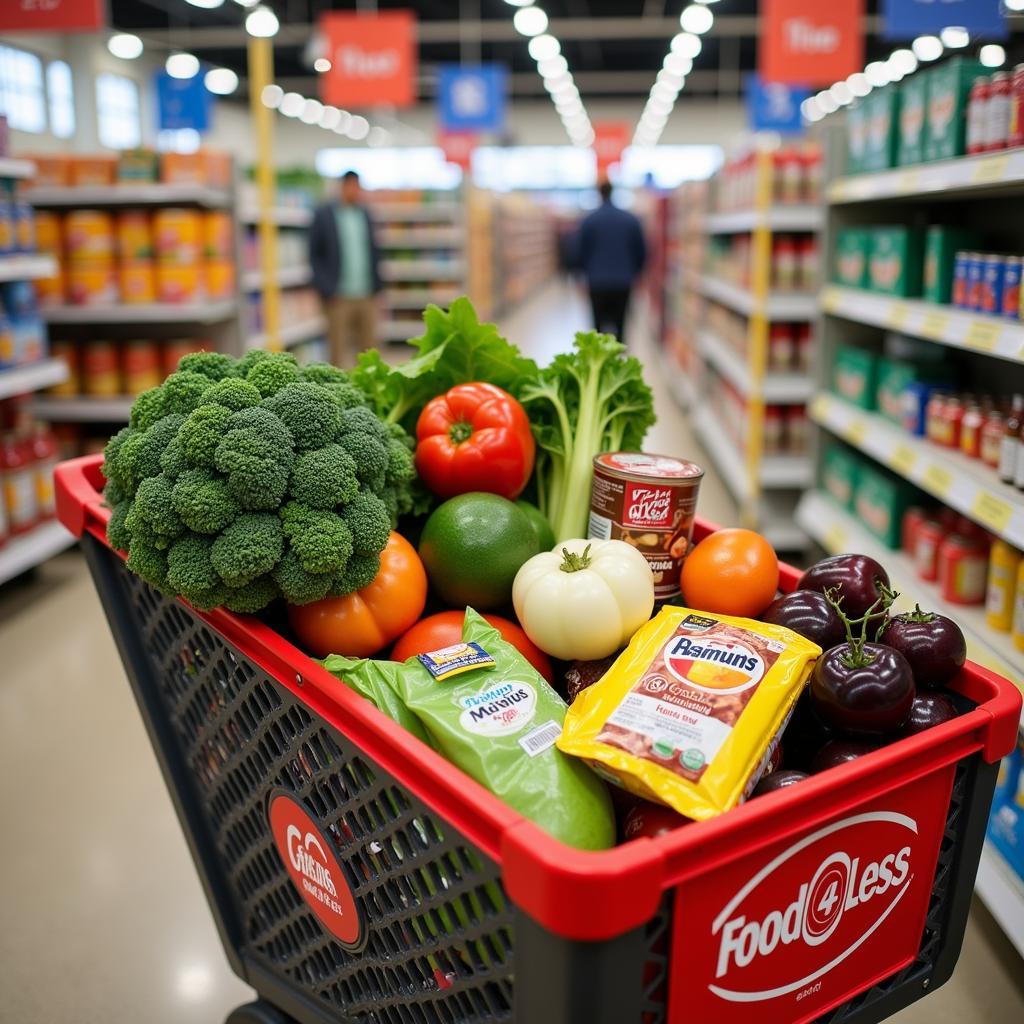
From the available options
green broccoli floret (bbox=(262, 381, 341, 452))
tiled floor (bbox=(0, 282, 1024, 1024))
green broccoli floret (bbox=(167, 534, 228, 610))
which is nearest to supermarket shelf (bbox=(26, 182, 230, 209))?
tiled floor (bbox=(0, 282, 1024, 1024))

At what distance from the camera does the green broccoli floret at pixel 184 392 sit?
1.19m

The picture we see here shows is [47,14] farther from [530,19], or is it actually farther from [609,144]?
[609,144]

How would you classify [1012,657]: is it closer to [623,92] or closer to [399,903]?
[399,903]

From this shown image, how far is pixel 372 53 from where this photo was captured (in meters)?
8.79

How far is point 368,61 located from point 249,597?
8.79m

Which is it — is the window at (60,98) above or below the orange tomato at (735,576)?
above

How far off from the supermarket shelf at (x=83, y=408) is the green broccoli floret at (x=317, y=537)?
13.6ft

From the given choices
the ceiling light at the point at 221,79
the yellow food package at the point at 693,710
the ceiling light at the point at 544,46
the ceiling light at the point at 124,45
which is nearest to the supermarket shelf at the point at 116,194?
the yellow food package at the point at 693,710

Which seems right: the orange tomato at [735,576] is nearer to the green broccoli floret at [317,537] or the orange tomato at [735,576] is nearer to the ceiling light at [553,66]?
the green broccoli floret at [317,537]

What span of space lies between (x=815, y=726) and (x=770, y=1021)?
0.32 meters

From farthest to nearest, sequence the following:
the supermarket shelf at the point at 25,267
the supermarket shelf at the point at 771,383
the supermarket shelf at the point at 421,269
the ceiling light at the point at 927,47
Result: 1. the ceiling light at the point at 927,47
2. the supermarket shelf at the point at 421,269
3. the supermarket shelf at the point at 771,383
4. the supermarket shelf at the point at 25,267

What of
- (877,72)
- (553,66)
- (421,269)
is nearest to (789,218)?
(421,269)

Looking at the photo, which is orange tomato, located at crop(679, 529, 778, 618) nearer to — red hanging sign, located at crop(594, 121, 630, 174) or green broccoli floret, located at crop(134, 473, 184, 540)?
green broccoli floret, located at crop(134, 473, 184, 540)

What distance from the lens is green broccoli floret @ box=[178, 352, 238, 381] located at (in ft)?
4.19
